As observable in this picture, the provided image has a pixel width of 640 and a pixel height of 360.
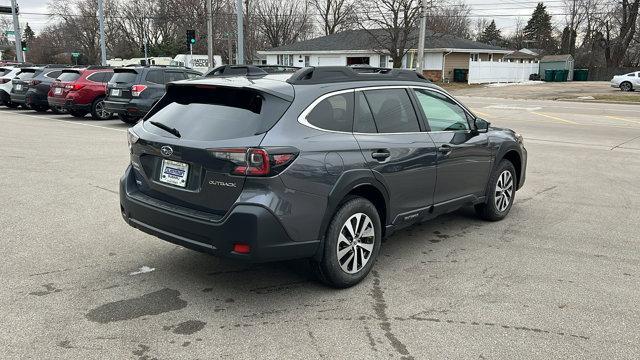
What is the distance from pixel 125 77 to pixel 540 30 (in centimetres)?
9437

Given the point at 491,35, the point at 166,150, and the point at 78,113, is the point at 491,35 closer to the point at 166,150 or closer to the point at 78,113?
the point at 78,113

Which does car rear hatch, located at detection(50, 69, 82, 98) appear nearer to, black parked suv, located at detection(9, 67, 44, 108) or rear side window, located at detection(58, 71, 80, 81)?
rear side window, located at detection(58, 71, 80, 81)

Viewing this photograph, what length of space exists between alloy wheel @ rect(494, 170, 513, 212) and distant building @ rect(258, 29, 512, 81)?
4192cm

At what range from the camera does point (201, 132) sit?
13.2 feet

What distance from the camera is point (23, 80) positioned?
20359mm

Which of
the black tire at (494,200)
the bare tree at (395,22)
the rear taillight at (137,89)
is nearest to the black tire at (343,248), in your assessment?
the black tire at (494,200)

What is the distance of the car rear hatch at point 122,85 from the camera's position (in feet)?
49.5

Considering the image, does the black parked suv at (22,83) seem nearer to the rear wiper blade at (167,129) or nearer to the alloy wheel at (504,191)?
the rear wiper blade at (167,129)

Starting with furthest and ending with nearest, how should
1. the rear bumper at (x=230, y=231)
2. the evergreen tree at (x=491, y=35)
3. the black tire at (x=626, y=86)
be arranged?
the evergreen tree at (x=491, y=35)
the black tire at (x=626, y=86)
the rear bumper at (x=230, y=231)

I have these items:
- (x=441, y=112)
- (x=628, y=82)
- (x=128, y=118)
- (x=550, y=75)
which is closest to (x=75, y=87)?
(x=128, y=118)

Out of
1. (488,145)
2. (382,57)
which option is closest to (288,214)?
(488,145)

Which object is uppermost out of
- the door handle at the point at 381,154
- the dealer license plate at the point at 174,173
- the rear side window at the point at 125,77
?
the rear side window at the point at 125,77

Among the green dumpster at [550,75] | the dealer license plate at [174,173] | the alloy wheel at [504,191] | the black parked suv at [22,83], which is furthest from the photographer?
the green dumpster at [550,75]

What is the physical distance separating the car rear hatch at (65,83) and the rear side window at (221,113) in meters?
14.3
